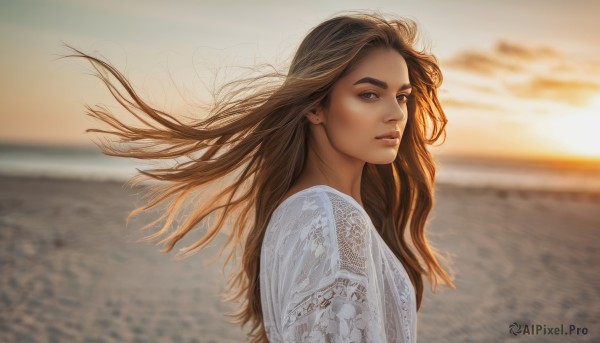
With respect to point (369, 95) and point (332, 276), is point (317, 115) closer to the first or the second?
point (369, 95)

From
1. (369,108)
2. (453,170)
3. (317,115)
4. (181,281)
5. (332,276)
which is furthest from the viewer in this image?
(453,170)

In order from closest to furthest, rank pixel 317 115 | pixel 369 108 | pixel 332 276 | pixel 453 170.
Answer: pixel 332 276, pixel 369 108, pixel 317 115, pixel 453 170

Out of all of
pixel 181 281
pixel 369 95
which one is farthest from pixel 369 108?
pixel 181 281

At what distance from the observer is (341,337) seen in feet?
5.84

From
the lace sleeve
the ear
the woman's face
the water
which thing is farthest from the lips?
the water

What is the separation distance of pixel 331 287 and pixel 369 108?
0.81m

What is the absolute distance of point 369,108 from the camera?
2252 mm

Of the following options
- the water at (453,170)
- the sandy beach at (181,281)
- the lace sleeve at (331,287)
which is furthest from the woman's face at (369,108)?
the water at (453,170)

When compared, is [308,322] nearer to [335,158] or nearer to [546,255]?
[335,158]

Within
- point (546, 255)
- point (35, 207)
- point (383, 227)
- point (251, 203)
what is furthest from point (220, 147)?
point (35, 207)

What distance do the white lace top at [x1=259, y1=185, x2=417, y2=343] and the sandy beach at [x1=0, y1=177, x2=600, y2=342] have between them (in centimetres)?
130

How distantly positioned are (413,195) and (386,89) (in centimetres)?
98

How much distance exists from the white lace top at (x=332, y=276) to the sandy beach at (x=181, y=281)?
1.30 m

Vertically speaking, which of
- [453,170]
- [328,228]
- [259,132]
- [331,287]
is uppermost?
[259,132]
